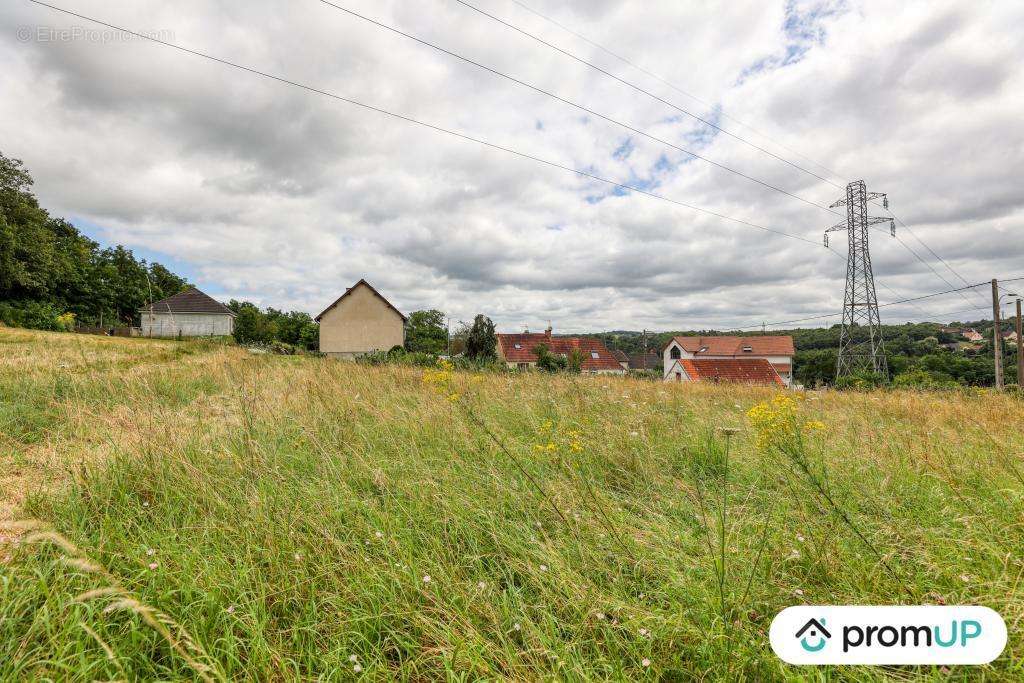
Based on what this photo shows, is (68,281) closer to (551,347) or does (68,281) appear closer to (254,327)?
(254,327)

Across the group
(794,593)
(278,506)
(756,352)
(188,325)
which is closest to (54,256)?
(188,325)

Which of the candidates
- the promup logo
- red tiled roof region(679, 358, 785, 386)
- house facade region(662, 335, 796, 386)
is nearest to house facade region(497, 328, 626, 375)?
red tiled roof region(679, 358, 785, 386)

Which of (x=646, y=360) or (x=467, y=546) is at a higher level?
(x=467, y=546)

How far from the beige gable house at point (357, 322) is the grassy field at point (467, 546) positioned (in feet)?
104

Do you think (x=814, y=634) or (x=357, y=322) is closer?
(x=814, y=634)

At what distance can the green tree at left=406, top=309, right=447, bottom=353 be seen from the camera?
65.4 metres

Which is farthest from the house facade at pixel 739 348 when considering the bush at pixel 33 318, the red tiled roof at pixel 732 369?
the bush at pixel 33 318

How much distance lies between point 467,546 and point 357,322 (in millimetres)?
35590

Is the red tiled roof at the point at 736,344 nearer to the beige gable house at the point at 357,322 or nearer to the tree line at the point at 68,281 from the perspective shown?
the beige gable house at the point at 357,322

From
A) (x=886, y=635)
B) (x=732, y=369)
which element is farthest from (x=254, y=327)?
(x=886, y=635)

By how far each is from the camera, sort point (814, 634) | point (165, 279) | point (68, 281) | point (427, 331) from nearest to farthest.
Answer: point (814, 634), point (68, 281), point (165, 279), point (427, 331)

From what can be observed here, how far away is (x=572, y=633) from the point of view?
1588mm

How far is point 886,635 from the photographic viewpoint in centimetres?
153

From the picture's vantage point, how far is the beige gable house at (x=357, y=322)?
34750 mm
